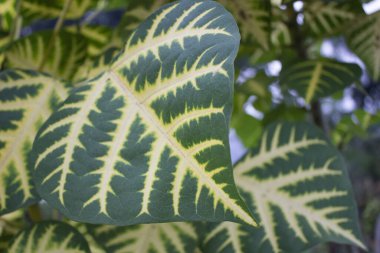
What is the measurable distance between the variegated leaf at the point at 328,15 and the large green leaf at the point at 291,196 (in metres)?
0.19

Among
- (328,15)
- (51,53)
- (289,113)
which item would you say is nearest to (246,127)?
(289,113)

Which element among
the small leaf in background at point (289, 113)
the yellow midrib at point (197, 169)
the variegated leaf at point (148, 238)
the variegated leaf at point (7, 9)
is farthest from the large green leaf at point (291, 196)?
the variegated leaf at point (7, 9)

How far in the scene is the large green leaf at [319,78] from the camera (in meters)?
0.51

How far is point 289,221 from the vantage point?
406 mm

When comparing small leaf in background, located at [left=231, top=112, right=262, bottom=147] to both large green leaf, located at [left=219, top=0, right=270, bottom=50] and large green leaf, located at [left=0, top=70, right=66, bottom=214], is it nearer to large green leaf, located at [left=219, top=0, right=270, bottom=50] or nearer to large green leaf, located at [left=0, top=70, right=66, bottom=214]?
large green leaf, located at [left=219, top=0, right=270, bottom=50]

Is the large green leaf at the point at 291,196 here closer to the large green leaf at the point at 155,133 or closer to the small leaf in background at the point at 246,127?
the large green leaf at the point at 155,133

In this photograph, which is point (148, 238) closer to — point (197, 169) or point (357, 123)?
point (197, 169)

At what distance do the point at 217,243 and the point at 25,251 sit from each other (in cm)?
16

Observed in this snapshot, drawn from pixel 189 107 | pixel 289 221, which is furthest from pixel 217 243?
pixel 189 107

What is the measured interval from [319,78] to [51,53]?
30 centimetres

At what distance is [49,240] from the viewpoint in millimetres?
391

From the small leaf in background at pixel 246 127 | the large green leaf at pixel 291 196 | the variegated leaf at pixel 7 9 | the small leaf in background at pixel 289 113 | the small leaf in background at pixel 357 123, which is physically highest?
the variegated leaf at pixel 7 9

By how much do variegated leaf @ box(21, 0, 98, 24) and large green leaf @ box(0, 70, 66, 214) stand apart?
18 centimetres

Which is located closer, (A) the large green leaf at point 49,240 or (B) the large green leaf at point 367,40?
(A) the large green leaf at point 49,240
